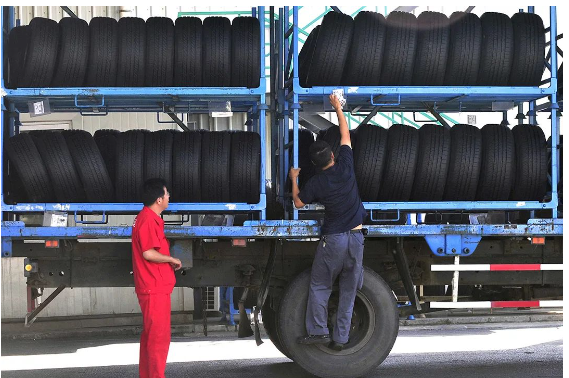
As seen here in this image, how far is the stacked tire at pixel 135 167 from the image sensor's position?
24.3 feet

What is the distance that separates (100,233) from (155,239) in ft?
2.31

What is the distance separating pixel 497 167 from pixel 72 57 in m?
4.06

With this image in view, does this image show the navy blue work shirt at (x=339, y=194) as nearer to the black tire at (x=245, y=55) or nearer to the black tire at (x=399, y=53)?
the black tire at (x=399, y=53)

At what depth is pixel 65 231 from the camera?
23.9 ft

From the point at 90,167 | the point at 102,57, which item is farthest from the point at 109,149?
the point at 102,57

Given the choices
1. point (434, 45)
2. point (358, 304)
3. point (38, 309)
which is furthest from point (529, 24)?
point (38, 309)

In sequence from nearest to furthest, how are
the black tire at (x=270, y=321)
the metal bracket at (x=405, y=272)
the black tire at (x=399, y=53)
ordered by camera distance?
the black tire at (x=399, y=53)
the metal bracket at (x=405, y=272)
the black tire at (x=270, y=321)

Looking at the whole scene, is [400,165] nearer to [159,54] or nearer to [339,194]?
[339,194]

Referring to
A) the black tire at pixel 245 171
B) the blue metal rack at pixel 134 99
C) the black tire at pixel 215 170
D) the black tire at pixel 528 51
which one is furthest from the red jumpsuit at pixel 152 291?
the black tire at pixel 528 51

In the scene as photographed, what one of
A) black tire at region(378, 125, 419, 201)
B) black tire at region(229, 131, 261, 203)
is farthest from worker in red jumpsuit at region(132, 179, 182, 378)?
black tire at region(378, 125, 419, 201)

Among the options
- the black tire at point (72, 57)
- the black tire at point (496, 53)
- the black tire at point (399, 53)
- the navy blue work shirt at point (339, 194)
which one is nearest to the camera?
the navy blue work shirt at point (339, 194)

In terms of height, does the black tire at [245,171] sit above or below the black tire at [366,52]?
→ below

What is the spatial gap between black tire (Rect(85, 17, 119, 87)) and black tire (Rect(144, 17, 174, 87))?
0.30 metres

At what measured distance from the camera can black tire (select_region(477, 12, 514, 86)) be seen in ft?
25.0
